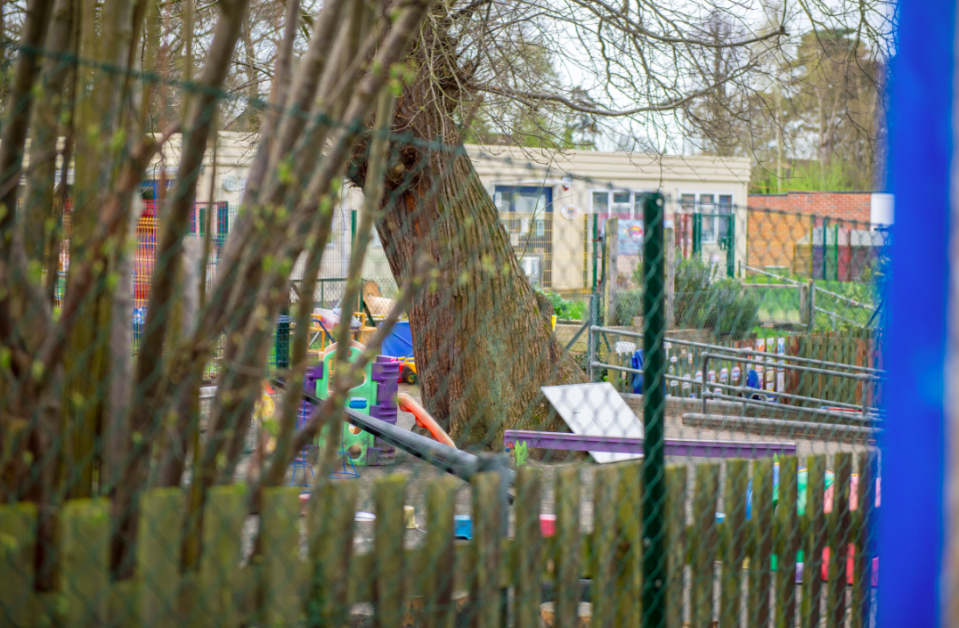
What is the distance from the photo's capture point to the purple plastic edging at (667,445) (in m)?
6.11

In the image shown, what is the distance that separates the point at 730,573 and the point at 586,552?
614 millimetres

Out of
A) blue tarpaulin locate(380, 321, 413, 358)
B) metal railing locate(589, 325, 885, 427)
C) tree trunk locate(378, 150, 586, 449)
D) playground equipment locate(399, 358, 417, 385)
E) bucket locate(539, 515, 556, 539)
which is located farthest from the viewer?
blue tarpaulin locate(380, 321, 413, 358)

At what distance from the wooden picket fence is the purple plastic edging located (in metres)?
2.57

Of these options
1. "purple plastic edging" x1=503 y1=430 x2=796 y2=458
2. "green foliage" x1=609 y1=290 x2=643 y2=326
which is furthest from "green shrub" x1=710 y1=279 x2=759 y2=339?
"purple plastic edging" x1=503 y1=430 x2=796 y2=458

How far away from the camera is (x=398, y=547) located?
7.86ft

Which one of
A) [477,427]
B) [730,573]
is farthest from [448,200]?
[730,573]

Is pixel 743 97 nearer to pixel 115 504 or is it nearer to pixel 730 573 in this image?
pixel 730 573

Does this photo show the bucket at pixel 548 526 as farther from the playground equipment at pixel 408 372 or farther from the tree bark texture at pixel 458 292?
the playground equipment at pixel 408 372

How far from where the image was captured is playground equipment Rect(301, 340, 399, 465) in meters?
7.34

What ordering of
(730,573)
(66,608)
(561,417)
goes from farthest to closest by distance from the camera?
(561,417) → (730,573) → (66,608)

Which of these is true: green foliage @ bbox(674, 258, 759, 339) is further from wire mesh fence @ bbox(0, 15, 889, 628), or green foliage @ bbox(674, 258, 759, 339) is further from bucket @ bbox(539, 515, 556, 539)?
bucket @ bbox(539, 515, 556, 539)

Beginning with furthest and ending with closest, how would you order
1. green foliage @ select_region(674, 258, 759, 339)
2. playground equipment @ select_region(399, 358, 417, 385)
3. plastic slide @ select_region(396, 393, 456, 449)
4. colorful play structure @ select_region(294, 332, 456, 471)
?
green foliage @ select_region(674, 258, 759, 339) < playground equipment @ select_region(399, 358, 417, 385) < colorful play structure @ select_region(294, 332, 456, 471) < plastic slide @ select_region(396, 393, 456, 449)

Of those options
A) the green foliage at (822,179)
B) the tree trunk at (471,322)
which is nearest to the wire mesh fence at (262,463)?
the tree trunk at (471,322)

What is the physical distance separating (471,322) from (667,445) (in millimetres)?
2321
